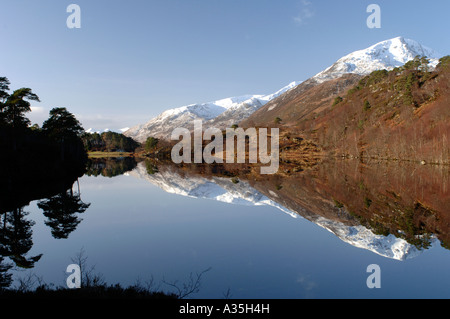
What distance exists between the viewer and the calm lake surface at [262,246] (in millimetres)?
9633

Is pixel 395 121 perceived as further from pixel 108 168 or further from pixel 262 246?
pixel 262 246

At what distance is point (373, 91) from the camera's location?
11500 cm

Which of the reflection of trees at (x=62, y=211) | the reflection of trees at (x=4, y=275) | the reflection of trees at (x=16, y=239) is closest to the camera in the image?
the reflection of trees at (x=4, y=275)

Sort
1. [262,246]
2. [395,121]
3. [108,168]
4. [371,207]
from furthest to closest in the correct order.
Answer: [395,121] < [108,168] < [371,207] < [262,246]

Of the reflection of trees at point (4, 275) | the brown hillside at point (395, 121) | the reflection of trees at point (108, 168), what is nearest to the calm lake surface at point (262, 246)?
the reflection of trees at point (4, 275)

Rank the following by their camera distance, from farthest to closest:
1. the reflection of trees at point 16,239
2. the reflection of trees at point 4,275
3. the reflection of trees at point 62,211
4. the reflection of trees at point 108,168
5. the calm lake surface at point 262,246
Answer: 1. the reflection of trees at point 108,168
2. the reflection of trees at point 62,211
3. the reflection of trees at point 16,239
4. the calm lake surface at point 262,246
5. the reflection of trees at point 4,275

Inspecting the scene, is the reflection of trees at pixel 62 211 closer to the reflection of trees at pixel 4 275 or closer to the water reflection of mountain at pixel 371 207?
the reflection of trees at pixel 4 275

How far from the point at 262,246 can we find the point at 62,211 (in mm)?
14748

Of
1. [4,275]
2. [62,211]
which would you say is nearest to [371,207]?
[4,275]

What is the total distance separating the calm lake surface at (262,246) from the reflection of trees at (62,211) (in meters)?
0.37

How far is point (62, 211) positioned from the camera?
20.9 m

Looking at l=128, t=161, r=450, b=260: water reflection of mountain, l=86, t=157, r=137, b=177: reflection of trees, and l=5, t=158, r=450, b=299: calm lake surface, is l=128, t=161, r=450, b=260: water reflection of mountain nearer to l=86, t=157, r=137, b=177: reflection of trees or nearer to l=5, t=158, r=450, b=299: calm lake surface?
l=5, t=158, r=450, b=299: calm lake surface

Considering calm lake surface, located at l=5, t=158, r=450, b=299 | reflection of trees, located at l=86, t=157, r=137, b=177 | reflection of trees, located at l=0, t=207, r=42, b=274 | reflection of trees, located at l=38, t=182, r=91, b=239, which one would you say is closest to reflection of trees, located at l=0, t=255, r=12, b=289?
reflection of trees, located at l=0, t=207, r=42, b=274
